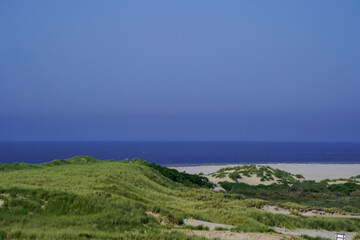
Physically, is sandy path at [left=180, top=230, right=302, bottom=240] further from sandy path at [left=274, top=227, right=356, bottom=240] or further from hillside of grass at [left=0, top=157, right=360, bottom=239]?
sandy path at [left=274, top=227, right=356, bottom=240]

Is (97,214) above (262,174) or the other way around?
above

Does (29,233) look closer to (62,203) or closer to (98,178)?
(62,203)

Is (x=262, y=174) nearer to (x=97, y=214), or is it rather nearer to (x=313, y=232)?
(x=313, y=232)

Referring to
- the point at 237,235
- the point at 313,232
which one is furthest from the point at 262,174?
the point at 237,235

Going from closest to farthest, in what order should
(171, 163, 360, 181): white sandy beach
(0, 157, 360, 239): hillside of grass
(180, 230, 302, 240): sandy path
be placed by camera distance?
(0, 157, 360, 239): hillside of grass
(180, 230, 302, 240): sandy path
(171, 163, 360, 181): white sandy beach

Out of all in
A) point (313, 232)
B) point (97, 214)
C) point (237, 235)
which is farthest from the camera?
point (313, 232)

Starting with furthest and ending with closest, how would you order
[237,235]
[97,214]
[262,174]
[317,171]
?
[317,171]
[262,174]
[97,214]
[237,235]

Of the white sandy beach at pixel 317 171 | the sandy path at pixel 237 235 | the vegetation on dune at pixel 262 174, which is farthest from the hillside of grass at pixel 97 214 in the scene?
the white sandy beach at pixel 317 171

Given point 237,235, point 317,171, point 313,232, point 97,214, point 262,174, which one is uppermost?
point 97,214

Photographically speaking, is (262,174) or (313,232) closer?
(313,232)

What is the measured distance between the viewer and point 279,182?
47.4m

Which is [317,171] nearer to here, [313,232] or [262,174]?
[262,174]

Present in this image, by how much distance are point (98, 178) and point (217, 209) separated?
747 cm

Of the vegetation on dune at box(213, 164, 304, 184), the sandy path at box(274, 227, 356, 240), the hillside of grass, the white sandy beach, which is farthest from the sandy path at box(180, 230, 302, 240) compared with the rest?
the white sandy beach
